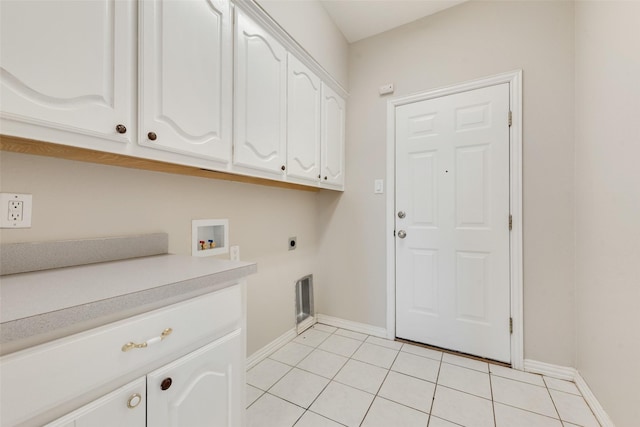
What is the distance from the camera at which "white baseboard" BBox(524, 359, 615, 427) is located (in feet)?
4.31

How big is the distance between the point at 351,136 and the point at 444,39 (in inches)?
39.2

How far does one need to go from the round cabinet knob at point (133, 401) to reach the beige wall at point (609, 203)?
1746mm

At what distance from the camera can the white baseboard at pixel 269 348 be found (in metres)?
1.73

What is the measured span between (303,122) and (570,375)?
92.2 inches

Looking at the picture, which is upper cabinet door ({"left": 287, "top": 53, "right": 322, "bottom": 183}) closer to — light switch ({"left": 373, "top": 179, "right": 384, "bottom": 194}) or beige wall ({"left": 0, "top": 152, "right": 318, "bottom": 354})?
beige wall ({"left": 0, "top": 152, "right": 318, "bottom": 354})

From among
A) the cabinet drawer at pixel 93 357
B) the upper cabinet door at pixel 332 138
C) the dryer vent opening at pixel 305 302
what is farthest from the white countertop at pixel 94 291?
the dryer vent opening at pixel 305 302

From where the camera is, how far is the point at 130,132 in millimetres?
872

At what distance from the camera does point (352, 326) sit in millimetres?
2324

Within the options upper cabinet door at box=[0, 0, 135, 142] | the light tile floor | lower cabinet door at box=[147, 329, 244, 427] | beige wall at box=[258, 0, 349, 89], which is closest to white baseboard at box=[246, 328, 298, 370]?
the light tile floor

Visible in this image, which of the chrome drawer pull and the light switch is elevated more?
Answer: the light switch

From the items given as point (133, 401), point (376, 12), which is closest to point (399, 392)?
→ point (133, 401)

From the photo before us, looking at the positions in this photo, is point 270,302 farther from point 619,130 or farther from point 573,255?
point 619,130

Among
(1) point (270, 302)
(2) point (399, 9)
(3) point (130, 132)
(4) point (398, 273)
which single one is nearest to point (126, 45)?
(3) point (130, 132)

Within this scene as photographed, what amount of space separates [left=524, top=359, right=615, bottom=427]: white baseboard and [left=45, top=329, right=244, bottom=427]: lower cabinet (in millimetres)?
1748
